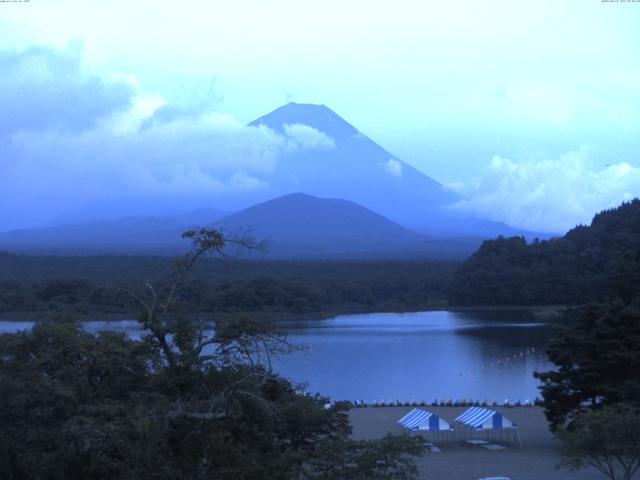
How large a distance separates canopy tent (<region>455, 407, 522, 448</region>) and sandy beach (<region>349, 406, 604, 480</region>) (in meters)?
0.18

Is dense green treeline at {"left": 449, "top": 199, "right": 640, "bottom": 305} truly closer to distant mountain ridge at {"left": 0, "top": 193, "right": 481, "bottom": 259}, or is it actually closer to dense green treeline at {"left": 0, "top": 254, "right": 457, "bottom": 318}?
dense green treeline at {"left": 0, "top": 254, "right": 457, "bottom": 318}

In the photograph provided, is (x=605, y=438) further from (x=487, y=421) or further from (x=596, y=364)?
(x=487, y=421)

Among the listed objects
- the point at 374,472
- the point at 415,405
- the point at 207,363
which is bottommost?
the point at 415,405

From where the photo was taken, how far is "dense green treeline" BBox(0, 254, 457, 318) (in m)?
35.0

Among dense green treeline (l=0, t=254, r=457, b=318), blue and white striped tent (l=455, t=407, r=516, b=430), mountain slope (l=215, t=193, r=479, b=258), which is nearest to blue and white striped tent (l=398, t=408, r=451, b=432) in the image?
blue and white striped tent (l=455, t=407, r=516, b=430)

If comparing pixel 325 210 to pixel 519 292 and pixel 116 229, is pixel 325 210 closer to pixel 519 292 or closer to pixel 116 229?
pixel 116 229

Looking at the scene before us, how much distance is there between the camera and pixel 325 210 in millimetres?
104938

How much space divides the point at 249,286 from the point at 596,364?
2811 centimetres

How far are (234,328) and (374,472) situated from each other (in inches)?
51.5

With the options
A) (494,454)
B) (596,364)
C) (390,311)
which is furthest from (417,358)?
(390,311)

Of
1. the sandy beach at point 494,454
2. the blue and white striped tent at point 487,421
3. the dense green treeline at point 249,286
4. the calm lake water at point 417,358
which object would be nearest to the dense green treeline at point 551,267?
the dense green treeline at point 249,286

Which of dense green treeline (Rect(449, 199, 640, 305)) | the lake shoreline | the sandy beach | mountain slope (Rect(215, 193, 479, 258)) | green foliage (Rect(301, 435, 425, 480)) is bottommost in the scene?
the sandy beach

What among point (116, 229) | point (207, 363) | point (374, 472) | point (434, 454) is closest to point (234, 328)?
point (207, 363)

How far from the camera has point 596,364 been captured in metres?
11.8
